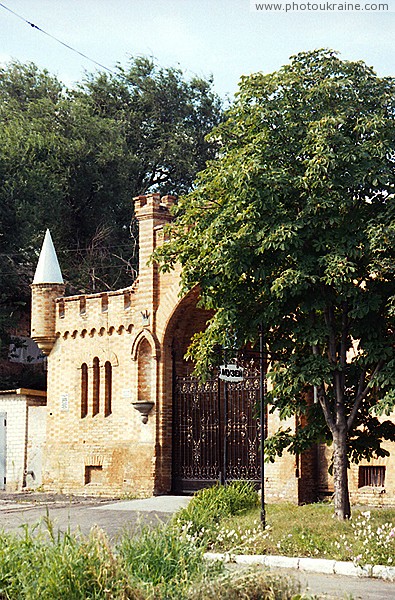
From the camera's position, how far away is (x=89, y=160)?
127ft

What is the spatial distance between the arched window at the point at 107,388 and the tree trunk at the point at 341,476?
10232mm

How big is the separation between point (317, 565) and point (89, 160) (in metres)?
28.8

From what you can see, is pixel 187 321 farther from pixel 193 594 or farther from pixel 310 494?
pixel 193 594


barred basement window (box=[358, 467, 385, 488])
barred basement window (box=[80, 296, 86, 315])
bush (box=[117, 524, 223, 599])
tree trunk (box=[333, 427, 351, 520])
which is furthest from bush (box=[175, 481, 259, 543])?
barred basement window (box=[80, 296, 86, 315])

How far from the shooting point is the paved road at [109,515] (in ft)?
36.0

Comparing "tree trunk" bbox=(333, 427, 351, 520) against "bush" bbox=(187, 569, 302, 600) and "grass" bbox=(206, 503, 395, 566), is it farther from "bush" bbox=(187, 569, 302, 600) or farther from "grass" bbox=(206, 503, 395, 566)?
"bush" bbox=(187, 569, 302, 600)

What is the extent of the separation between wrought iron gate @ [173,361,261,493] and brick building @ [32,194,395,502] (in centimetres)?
3

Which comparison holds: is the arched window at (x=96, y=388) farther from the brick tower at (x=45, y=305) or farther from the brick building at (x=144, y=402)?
the brick tower at (x=45, y=305)

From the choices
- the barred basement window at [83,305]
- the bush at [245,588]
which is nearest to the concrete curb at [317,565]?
the bush at [245,588]

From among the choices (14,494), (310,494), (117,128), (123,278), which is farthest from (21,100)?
(310,494)

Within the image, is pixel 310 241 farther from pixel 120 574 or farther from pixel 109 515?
pixel 120 574

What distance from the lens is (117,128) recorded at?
4106 centimetres

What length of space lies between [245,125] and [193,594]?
9.10 m

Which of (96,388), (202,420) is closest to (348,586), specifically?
(202,420)
